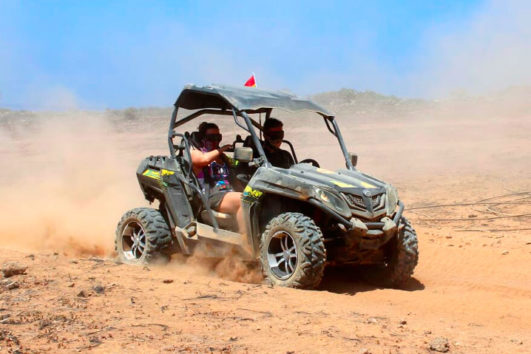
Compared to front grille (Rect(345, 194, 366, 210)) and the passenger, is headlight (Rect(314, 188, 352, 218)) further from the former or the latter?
the passenger

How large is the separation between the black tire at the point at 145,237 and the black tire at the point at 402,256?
8.42 feet

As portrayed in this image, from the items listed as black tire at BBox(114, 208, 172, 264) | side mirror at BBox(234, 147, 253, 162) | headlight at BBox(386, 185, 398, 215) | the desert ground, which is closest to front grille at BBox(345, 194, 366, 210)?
headlight at BBox(386, 185, 398, 215)

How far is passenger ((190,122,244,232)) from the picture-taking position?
7.72 meters

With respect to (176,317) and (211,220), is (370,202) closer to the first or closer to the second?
(211,220)

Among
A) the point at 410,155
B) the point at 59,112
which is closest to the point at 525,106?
the point at 410,155

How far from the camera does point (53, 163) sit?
2130 cm

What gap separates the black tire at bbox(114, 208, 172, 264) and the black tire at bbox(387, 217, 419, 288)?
257 cm

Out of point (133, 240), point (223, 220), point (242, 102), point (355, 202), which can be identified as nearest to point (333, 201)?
point (355, 202)

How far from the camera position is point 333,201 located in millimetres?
6781

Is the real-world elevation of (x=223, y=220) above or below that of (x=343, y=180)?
below

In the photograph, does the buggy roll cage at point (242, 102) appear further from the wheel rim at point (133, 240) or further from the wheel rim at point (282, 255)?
the wheel rim at point (133, 240)

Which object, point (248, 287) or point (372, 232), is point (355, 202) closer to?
point (372, 232)

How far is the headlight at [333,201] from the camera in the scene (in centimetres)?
675

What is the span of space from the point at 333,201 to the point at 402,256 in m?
1.14
